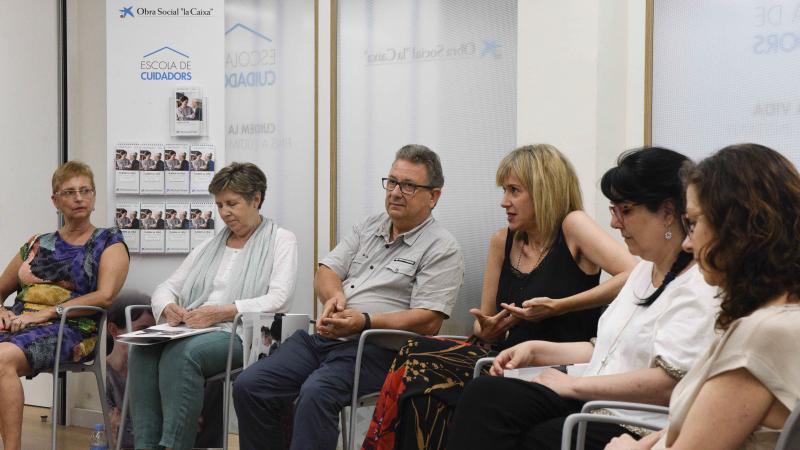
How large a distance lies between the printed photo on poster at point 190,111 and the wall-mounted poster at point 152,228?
1.42 feet

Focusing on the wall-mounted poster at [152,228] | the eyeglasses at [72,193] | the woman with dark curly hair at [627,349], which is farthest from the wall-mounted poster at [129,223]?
the woman with dark curly hair at [627,349]

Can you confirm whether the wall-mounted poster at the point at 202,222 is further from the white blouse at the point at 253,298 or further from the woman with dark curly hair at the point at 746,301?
the woman with dark curly hair at the point at 746,301

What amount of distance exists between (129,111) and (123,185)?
397mm

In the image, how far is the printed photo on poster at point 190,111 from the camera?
5.14 m

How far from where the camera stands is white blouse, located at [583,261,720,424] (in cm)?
243

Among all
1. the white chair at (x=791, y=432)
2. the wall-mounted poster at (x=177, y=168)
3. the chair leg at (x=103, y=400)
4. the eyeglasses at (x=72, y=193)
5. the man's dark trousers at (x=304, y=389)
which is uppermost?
the wall-mounted poster at (x=177, y=168)

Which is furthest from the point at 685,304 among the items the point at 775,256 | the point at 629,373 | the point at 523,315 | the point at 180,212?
the point at 180,212

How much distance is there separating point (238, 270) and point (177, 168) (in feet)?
2.88

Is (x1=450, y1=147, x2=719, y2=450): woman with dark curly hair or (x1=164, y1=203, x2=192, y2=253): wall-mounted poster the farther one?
(x1=164, y1=203, x2=192, y2=253): wall-mounted poster

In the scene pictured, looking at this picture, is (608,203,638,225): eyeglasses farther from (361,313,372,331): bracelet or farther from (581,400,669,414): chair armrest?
(361,313,372,331): bracelet

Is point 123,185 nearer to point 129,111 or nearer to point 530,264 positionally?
point 129,111

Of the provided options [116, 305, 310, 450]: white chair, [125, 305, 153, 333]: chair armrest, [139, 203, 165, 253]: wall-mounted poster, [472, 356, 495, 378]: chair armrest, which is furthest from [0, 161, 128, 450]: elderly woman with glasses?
[472, 356, 495, 378]: chair armrest

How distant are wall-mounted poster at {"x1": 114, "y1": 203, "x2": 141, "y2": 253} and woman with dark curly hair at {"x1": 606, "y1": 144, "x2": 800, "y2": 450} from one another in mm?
3822

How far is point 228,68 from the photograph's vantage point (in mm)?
5531
